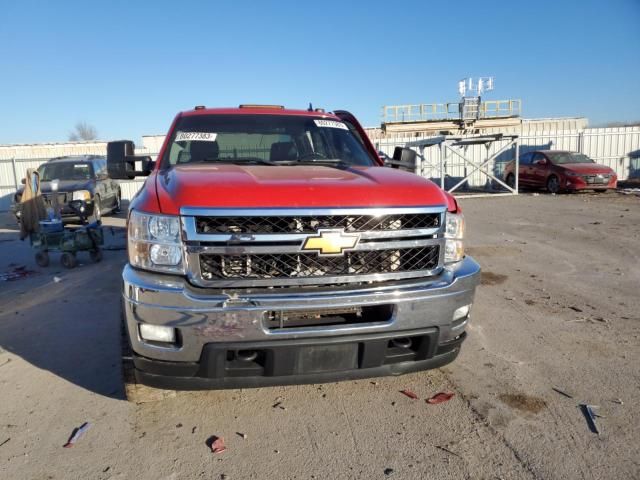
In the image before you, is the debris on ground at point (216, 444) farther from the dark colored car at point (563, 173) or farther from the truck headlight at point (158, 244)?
the dark colored car at point (563, 173)

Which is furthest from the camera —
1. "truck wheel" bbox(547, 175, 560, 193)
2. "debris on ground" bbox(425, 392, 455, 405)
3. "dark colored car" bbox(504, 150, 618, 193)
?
"truck wheel" bbox(547, 175, 560, 193)

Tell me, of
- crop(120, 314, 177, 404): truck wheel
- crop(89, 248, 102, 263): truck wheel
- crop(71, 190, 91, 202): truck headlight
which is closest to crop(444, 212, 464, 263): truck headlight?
crop(120, 314, 177, 404): truck wheel

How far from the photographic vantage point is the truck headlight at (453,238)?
2770mm

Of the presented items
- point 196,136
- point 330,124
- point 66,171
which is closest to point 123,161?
point 196,136

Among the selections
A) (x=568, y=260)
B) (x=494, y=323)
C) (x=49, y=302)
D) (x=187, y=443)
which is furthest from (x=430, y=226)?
(x=568, y=260)

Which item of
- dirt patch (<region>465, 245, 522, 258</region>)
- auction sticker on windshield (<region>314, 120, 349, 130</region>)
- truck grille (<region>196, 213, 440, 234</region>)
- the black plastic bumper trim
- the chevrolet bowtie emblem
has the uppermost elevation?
auction sticker on windshield (<region>314, 120, 349, 130</region>)

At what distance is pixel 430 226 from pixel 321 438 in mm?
1349

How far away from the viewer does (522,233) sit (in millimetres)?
9195

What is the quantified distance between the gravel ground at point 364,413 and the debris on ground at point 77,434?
0.11 ft

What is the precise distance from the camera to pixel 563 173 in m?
15.7

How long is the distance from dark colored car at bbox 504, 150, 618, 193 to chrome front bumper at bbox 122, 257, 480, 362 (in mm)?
→ 15345

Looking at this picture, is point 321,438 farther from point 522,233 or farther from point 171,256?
point 522,233

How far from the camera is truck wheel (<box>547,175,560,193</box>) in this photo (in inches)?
636

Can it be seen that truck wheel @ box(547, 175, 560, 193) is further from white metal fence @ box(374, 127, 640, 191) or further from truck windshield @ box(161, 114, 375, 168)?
truck windshield @ box(161, 114, 375, 168)
